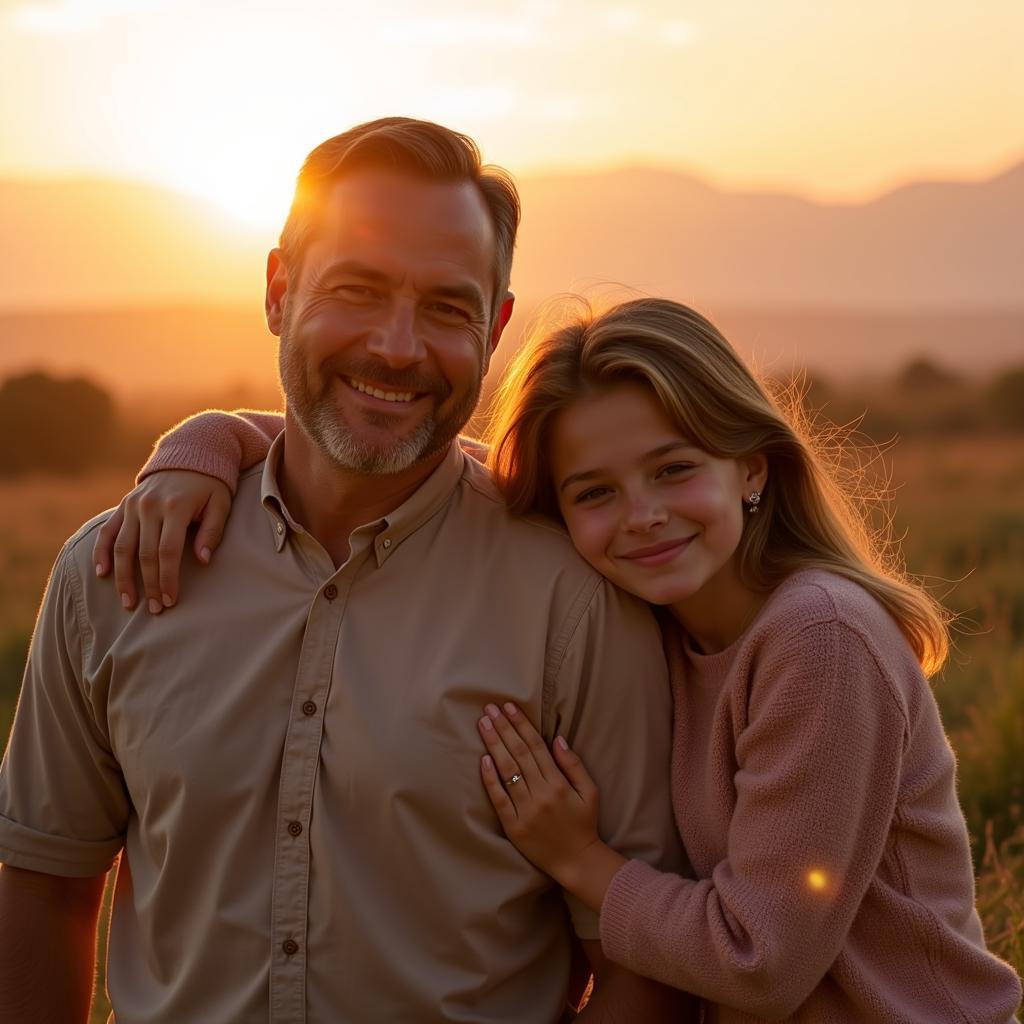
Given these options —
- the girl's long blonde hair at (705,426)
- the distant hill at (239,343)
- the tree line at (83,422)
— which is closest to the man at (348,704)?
the girl's long blonde hair at (705,426)

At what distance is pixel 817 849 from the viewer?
2236 mm

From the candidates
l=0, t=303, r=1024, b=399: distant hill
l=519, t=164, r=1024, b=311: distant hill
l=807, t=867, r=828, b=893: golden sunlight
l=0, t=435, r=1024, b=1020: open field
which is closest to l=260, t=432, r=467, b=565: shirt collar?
l=807, t=867, r=828, b=893: golden sunlight

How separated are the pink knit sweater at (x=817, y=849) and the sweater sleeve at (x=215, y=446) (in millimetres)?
1052

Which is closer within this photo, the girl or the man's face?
the girl

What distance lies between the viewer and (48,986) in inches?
107

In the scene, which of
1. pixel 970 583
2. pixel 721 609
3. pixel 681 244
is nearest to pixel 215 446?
pixel 721 609

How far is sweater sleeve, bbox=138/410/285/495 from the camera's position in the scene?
2.77 meters

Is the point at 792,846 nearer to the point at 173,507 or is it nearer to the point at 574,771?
the point at 574,771

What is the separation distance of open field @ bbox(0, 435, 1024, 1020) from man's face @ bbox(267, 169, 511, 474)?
5.26 feet

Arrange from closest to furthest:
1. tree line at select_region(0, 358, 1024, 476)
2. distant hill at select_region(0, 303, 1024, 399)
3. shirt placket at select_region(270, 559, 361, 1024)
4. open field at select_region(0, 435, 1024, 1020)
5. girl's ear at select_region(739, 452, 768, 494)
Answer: shirt placket at select_region(270, 559, 361, 1024)
girl's ear at select_region(739, 452, 768, 494)
open field at select_region(0, 435, 1024, 1020)
tree line at select_region(0, 358, 1024, 476)
distant hill at select_region(0, 303, 1024, 399)

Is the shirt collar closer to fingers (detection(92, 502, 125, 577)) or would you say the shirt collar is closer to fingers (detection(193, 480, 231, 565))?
fingers (detection(193, 480, 231, 565))

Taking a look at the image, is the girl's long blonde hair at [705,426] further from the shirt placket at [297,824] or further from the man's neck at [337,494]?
the shirt placket at [297,824]

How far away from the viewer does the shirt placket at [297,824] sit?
239 centimetres

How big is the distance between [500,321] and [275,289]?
471 millimetres
